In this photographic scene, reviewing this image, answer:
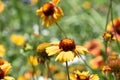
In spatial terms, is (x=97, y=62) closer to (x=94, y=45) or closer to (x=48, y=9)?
(x=94, y=45)

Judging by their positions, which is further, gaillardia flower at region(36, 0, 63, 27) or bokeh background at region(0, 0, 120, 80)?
bokeh background at region(0, 0, 120, 80)

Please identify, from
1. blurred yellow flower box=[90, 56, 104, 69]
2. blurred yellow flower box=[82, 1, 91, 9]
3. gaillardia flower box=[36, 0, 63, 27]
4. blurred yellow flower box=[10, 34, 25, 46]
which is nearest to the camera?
gaillardia flower box=[36, 0, 63, 27]

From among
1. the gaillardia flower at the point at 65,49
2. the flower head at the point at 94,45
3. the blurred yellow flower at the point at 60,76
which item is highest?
the flower head at the point at 94,45

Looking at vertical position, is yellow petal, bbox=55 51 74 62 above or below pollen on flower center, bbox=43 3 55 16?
below

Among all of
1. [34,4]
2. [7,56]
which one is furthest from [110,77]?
[34,4]

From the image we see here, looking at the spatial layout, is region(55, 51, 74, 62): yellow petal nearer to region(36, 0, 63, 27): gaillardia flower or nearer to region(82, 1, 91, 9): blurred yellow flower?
region(36, 0, 63, 27): gaillardia flower

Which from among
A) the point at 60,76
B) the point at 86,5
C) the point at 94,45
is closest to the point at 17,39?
the point at 94,45

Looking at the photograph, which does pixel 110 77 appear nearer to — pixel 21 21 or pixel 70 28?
pixel 70 28

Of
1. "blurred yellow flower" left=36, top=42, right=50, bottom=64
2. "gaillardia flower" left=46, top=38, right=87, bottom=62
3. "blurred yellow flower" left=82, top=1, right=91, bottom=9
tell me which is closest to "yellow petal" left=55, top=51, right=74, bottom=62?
"gaillardia flower" left=46, top=38, right=87, bottom=62

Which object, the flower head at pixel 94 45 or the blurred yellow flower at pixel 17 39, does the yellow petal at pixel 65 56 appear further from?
the blurred yellow flower at pixel 17 39

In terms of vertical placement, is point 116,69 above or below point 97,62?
below

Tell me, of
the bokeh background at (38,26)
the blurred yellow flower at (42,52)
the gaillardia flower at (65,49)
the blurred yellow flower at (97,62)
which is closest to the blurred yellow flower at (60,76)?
the bokeh background at (38,26)
